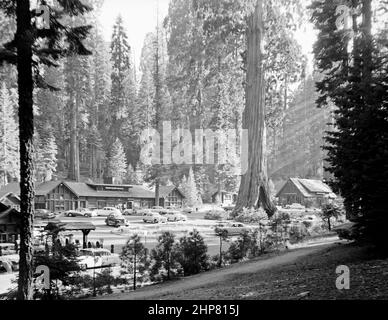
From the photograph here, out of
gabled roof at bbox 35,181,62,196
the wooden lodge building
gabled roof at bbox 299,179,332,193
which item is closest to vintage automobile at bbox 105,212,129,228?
the wooden lodge building

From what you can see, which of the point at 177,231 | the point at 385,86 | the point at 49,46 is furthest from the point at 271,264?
the point at 49,46

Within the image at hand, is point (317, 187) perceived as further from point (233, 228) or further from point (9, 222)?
point (9, 222)

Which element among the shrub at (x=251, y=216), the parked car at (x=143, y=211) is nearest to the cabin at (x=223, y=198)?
the shrub at (x=251, y=216)

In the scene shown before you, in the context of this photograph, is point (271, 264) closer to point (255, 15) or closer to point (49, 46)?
point (49, 46)

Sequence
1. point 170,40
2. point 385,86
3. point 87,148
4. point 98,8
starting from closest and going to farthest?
point 385,86 < point 98,8 < point 87,148 < point 170,40

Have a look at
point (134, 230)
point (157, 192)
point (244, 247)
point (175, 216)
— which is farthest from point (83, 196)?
point (244, 247)

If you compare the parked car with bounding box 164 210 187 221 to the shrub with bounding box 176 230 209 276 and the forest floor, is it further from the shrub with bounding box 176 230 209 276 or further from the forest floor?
the forest floor
